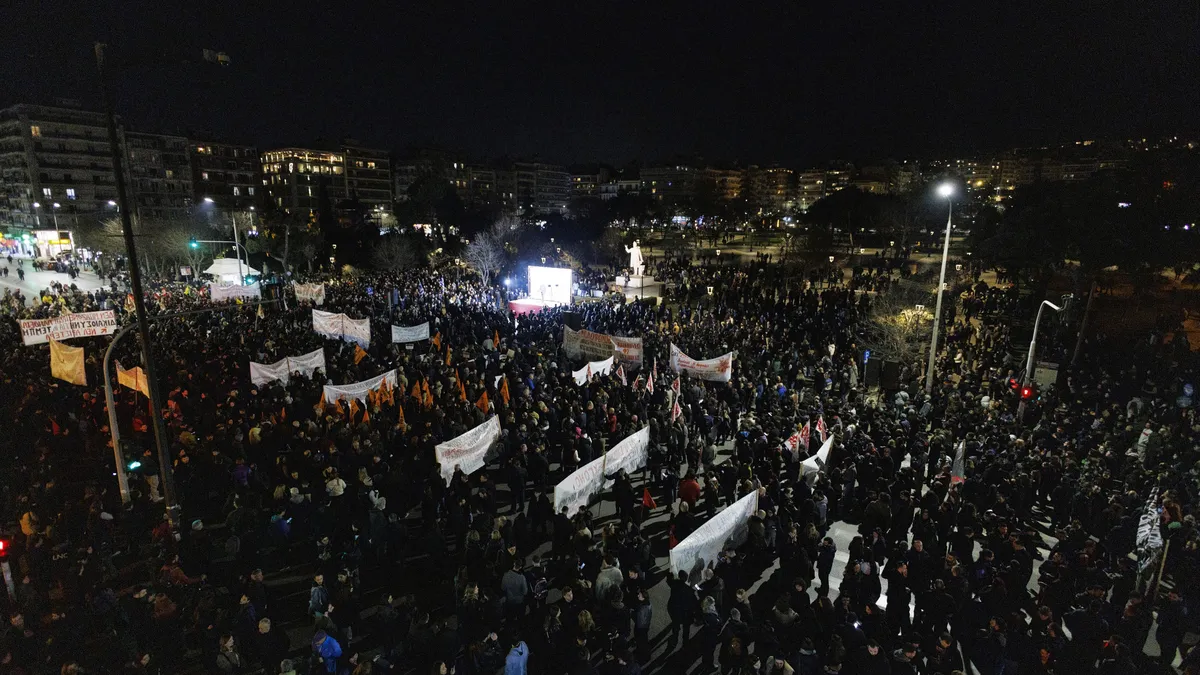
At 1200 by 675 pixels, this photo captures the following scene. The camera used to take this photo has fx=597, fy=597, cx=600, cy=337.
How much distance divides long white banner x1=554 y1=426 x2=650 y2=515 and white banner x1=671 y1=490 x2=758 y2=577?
2.28 m

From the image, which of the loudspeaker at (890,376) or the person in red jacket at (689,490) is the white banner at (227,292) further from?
the loudspeaker at (890,376)

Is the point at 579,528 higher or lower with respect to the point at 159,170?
lower

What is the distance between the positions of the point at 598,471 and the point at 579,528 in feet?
7.13

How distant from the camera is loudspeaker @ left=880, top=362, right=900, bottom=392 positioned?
1788 cm

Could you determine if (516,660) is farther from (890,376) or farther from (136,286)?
(890,376)

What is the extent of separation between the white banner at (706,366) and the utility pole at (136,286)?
12.1 meters

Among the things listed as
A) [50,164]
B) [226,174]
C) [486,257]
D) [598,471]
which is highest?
[50,164]

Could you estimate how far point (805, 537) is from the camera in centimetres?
865

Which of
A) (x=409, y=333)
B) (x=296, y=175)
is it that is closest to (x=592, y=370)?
(x=409, y=333)

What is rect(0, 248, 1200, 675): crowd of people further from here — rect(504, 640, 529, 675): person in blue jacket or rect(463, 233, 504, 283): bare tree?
rect(463, 233, 504, 283): bare tree

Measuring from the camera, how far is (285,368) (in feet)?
52.2

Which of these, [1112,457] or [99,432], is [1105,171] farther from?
[99,432]

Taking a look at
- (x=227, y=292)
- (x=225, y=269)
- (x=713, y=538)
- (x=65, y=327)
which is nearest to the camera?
(x=713, y=538)

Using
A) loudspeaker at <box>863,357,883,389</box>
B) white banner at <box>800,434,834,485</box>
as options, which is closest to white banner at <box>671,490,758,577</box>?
white banner at <box>800,434,834,485</box>
